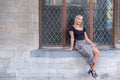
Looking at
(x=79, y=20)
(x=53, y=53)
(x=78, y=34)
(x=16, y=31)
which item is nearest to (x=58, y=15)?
(x=79, y=20)

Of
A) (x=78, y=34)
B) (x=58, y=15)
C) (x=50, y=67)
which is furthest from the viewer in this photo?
(x=58, y=15)

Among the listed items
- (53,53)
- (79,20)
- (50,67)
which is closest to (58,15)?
(79,20)

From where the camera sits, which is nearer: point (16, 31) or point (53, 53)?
point (16, 31)

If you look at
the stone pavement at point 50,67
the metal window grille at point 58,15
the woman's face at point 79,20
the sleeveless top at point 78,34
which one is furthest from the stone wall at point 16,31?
the woman's face at point 79,20

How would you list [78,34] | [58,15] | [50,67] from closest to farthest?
[78,34] → [50,67] → [58,15]

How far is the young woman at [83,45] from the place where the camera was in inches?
318

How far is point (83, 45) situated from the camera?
8.12 metres

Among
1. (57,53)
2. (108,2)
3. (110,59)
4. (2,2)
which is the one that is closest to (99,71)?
(110,59)

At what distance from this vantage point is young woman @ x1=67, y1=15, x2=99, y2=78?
8086 millimetres

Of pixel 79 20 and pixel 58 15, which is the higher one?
pixel 58 15

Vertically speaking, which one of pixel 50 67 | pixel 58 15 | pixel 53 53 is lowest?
pixel 50 67

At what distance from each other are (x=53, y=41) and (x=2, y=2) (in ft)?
4.81

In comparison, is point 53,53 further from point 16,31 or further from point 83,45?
point 16,31

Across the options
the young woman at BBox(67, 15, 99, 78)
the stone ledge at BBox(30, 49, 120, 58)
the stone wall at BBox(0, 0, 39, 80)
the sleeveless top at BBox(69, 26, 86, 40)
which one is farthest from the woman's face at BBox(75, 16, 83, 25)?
the stone wall at BBox(0, 0, 39, 80)
